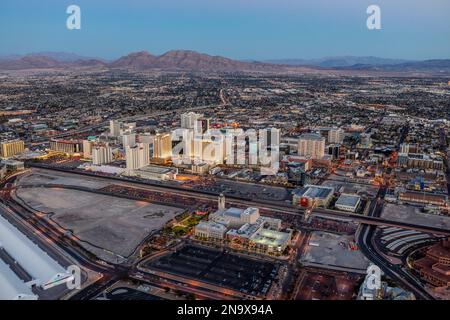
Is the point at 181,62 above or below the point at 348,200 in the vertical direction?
above

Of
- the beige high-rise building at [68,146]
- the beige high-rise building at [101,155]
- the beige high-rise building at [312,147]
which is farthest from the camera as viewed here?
the beige high-rise building at [68,146]

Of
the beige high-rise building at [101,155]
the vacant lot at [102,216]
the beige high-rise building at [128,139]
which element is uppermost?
the beige high-rise building at [128,139]

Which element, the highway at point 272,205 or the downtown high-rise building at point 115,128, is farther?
the downtown high-rise building at point 115,128

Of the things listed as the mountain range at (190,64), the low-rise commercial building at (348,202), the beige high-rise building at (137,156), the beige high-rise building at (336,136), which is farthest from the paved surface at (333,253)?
the mountain range at (190,64)

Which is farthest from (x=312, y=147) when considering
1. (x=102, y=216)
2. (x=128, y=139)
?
(x=102, y=216)

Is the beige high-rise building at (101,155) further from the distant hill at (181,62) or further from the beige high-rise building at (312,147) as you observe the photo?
the distant hill at (181,62)

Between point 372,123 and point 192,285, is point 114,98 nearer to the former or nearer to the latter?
point 372,123

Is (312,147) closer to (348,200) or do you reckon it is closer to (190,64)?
(348,200)

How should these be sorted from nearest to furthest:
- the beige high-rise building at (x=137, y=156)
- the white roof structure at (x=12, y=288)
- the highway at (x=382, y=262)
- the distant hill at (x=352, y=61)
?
the white roof structure at (x=12, y=288), the highway at (x=382, y=262), the beige high-rise building at (x=137, y=156), the distant hill at (x=352, y=61)
